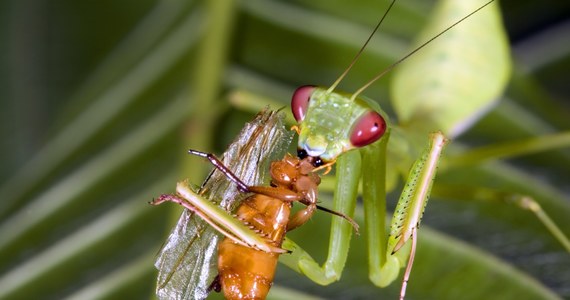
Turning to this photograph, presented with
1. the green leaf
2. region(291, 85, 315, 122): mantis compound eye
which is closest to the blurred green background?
the green leaf

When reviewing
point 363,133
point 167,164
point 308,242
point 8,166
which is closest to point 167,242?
point 363,133

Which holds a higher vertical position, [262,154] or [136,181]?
[136,181]

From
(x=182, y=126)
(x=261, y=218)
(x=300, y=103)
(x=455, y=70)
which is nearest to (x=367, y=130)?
(x=300, y=103)

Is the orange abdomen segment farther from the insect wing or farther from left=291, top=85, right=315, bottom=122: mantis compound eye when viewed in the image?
left=291, top=85, right=315, bottom=122: mantis compound eye

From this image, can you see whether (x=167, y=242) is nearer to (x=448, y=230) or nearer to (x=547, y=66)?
(x=448, y=230)

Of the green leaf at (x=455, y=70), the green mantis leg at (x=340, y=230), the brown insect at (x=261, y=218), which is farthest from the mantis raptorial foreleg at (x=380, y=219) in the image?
the green leaf at (x=455, y=70)

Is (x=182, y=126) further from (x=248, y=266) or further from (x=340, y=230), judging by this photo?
(x=248, y=266)
